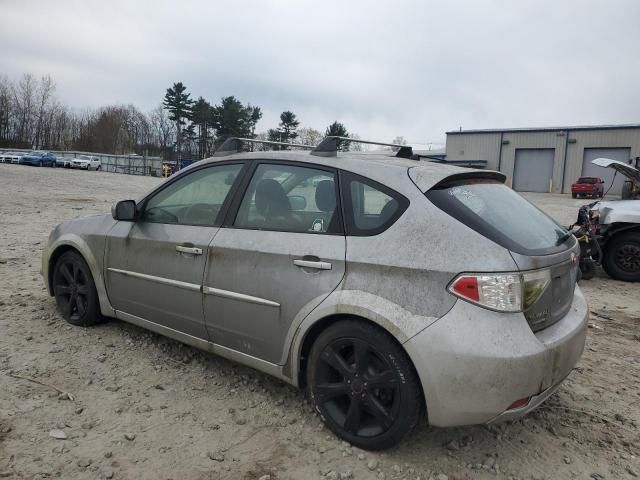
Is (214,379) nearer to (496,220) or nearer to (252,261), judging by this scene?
(252,261)

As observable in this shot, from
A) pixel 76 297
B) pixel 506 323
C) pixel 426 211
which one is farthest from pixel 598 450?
pixel 76 297

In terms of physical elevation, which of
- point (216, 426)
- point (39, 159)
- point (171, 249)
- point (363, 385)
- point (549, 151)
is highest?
point (549, 151)

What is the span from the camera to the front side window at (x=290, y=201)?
2922 millimetres

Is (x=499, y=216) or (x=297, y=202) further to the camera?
(x=297, y=202)

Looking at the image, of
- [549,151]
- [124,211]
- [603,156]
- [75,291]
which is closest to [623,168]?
[124,211]

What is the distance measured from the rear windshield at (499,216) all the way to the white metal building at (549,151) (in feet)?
141

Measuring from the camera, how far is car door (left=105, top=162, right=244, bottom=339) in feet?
11.1

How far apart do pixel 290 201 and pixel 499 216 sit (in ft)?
4.17

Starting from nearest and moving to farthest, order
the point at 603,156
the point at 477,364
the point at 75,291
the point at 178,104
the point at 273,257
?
the point at 477,364 → the point at 273,257 → the point at 75,291 → the point at 603,156 → the point at 178,104

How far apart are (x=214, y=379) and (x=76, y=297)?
1726 millimetres

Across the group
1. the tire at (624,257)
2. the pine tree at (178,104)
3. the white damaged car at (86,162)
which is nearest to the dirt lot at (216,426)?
the tire at (624,257)

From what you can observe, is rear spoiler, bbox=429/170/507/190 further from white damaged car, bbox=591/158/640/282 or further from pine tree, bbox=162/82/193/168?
pine tree, bbox=162/82/193/168

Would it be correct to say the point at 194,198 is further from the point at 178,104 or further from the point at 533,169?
the point at 178,104

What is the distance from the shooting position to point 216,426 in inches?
116
